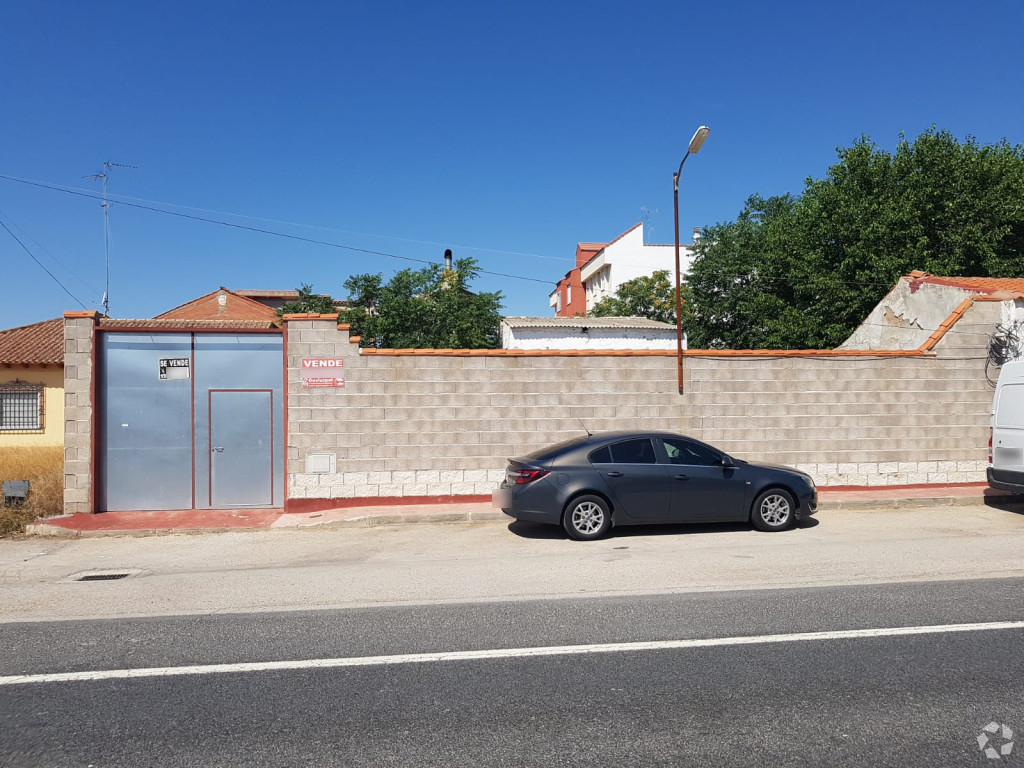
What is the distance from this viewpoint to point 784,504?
1037 centimetres

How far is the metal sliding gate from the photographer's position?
12.3 meters

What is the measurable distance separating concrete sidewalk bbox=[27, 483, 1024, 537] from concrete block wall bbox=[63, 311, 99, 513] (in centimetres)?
35

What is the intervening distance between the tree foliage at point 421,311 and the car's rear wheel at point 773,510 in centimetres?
1713

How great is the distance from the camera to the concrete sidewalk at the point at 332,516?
11.2 meters

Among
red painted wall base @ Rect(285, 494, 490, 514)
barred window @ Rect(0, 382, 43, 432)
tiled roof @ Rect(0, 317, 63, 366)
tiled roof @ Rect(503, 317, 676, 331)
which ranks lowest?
red painted wall base @ Rect(285, 494, 490, 514)

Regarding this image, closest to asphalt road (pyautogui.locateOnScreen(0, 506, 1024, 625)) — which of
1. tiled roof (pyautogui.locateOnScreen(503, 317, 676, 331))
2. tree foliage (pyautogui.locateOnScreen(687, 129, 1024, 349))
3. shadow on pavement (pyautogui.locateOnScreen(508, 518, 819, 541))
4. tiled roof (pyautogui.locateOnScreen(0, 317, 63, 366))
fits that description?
shadow on pavement (pyautogui.locateOnScreen(508, 518, 819, 541))

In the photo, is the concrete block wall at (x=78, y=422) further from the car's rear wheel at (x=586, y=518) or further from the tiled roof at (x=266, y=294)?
the tiled roof at (x=266, y=294)

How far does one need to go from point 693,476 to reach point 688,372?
3.52m

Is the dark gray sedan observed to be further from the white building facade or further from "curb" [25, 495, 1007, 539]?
the white building facade

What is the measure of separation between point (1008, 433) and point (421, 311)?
19.2 meters

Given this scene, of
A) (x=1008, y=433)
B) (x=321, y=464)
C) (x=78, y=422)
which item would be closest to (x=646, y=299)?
(x=1008, y=433)

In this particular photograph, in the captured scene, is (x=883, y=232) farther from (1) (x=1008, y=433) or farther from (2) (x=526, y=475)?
(2) (x=526, y=475)

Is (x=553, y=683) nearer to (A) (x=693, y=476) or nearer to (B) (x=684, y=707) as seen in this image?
(B) (x=684, y=707)

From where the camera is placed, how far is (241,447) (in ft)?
41.1
